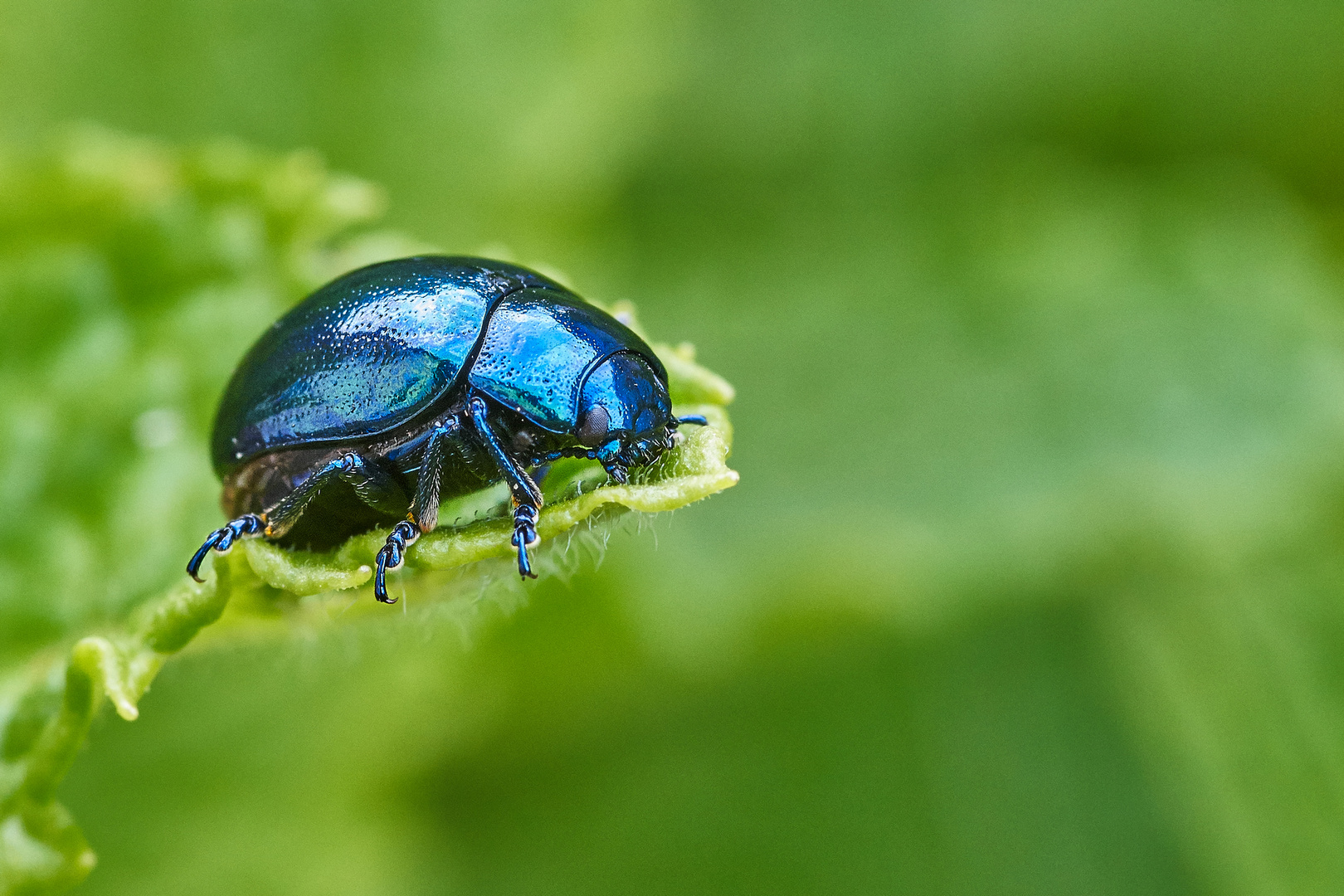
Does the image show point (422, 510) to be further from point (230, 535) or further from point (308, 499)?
point (230, 535)

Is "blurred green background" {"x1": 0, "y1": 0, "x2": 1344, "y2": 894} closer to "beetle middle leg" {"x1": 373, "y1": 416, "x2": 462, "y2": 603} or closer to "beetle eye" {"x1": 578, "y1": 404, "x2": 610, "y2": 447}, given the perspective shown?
"beetle middle leg" {"x1": 373, "y1": 416, "x2": 462, "y2": 603}

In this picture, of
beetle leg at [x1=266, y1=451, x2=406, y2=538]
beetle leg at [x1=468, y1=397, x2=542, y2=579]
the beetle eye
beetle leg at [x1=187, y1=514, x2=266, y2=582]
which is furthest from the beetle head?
beetle leg at [x1=187, y1=514, x2=266, y2=582]

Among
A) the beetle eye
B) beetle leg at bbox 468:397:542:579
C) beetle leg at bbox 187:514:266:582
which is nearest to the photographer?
beetle leg at bbox 468:397:542:579

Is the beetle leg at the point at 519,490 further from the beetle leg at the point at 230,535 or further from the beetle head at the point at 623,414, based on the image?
the beetle leg at the point at 230,535

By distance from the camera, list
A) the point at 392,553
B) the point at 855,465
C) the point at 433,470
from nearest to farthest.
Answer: the point at 392,553, the point at 433,470, the point at 855,465

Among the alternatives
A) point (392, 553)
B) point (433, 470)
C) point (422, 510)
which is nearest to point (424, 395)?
point (433, 470)

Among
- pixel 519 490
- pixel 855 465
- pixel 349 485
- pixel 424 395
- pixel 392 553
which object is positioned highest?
pixel 855 465
